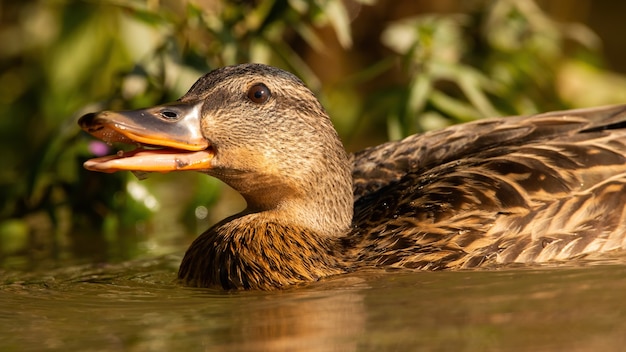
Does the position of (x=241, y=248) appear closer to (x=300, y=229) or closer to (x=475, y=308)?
(x=300, y=229)

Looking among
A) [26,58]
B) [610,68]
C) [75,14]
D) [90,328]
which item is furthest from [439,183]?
[610,68]

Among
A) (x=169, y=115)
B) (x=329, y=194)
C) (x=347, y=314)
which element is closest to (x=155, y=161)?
(x=169, y=115)

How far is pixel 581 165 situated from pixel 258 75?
5.35ft

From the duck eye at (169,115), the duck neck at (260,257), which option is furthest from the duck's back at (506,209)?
the duck eye at (169,115)

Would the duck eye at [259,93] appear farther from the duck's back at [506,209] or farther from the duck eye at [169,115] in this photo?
the duck's back at [506,209]

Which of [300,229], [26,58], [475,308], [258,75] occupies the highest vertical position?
[26,58]

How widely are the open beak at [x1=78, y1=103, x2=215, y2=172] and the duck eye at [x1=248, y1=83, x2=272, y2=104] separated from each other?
0.94 feet

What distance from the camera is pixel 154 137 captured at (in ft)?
18.8

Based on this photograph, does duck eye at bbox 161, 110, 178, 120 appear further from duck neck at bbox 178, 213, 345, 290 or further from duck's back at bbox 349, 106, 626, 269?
duck's back at bbox 349, 106, 626, 269

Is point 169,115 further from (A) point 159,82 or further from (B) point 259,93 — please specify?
(A) point 159,82

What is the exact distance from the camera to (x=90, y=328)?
5086 mm

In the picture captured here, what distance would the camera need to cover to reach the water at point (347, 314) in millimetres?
4496

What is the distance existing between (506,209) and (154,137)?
169cm

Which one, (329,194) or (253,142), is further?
(329,194)
